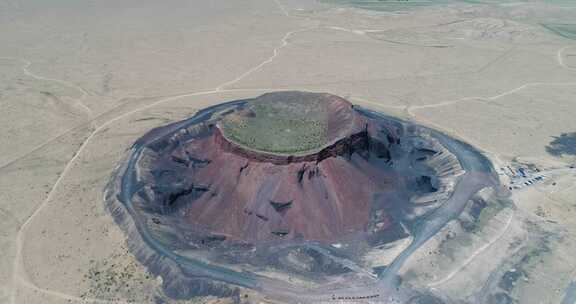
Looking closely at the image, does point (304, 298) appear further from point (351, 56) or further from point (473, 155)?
point (351, 56)

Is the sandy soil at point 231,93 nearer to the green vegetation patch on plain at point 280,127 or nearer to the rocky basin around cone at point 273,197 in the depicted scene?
the rocky basin around cone at point 273,197

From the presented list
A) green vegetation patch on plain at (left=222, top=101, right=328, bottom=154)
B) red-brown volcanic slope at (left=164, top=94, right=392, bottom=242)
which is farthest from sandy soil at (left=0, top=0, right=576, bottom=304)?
green vegetation patch on plain at (left=222, top=101, right=328, bottom=154)

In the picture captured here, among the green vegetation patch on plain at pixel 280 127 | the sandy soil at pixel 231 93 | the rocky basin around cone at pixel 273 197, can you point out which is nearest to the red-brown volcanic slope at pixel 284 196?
the rocky basin around cone at pixel 273 197

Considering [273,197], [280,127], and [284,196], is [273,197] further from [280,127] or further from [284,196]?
[280,127]

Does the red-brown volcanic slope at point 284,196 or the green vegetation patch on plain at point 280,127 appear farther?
the green vegetation patch on plain at point 280,127

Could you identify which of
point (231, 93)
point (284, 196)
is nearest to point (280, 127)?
point (284, 196)

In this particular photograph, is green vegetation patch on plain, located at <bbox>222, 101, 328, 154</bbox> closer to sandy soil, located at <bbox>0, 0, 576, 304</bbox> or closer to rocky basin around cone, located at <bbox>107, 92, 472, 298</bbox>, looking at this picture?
rocky basin around cone, located at <bbox>107, 92, 472, 298</bbox>
